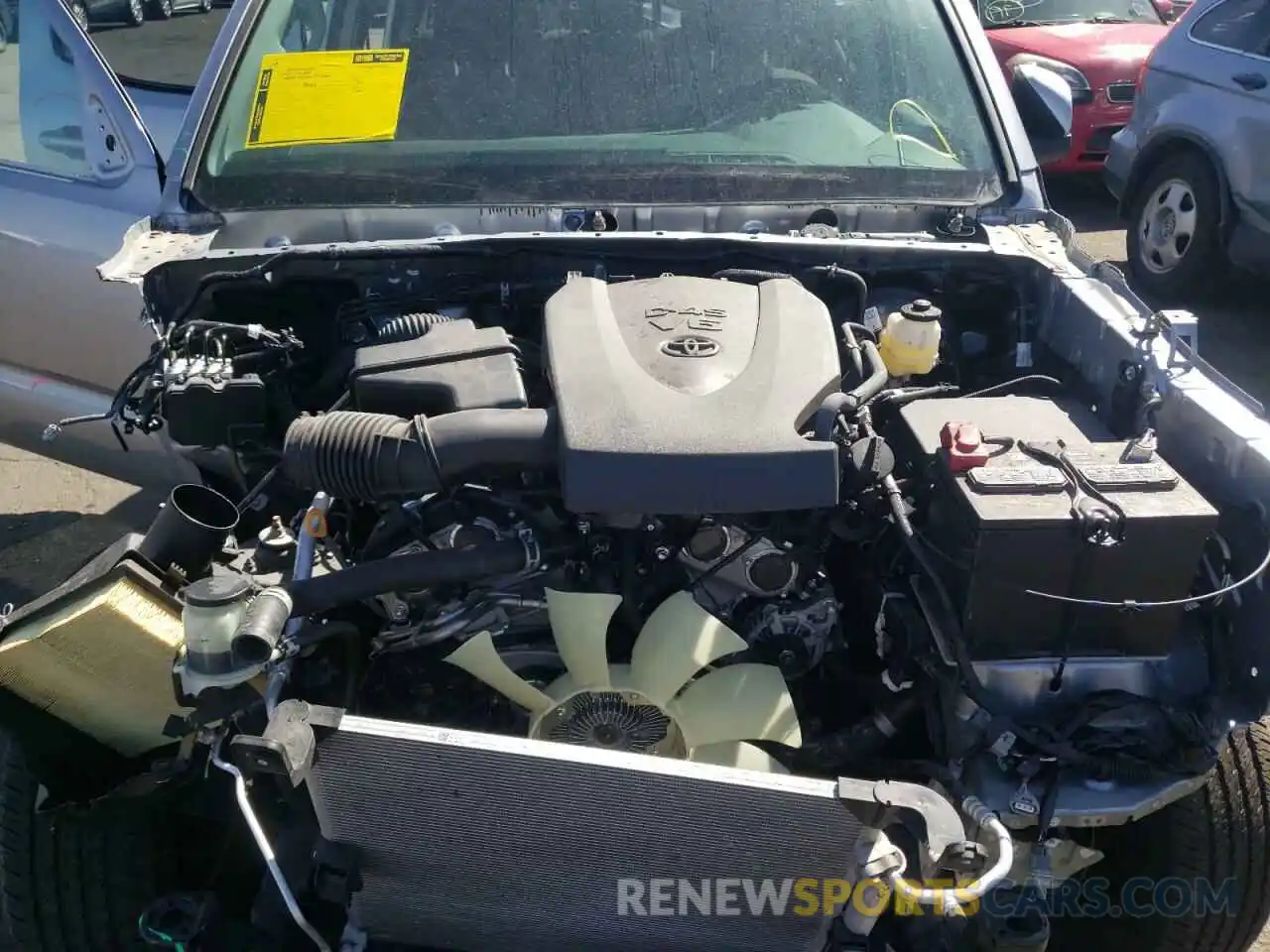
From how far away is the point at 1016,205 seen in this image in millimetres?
2596

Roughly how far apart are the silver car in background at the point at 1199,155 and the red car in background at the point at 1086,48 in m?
0.98

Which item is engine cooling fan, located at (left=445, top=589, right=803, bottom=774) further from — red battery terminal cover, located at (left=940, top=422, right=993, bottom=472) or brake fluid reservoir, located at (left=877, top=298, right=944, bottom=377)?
brake fluid reservoir, located at (left=877, top=298, right=944, bottom=377)

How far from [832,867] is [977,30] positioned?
2.19 meters

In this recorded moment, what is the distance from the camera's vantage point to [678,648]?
1.86 m

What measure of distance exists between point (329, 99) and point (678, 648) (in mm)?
1589

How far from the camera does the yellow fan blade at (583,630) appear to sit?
5.98 feet

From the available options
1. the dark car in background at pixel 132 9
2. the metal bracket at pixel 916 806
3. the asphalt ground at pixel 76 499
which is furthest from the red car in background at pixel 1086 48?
the metal bracket at pixel 916 806

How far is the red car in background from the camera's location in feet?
23.2

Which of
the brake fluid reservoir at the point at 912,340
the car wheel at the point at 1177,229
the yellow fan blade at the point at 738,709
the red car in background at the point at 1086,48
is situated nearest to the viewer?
the yellow fan blade at the point at 738,709

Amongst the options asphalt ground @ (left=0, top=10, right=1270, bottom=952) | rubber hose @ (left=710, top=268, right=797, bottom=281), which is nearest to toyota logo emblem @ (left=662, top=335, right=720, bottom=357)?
rubber hose @ (left=710, top=268, right=797, bottom=281)

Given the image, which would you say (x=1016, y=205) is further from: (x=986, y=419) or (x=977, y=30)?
(x=986, y=419)

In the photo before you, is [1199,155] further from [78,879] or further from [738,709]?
[78,879]

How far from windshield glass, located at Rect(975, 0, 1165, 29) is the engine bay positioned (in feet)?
20.4

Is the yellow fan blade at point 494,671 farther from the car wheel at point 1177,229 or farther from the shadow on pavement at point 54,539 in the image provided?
the car wheel at point 1177,229
